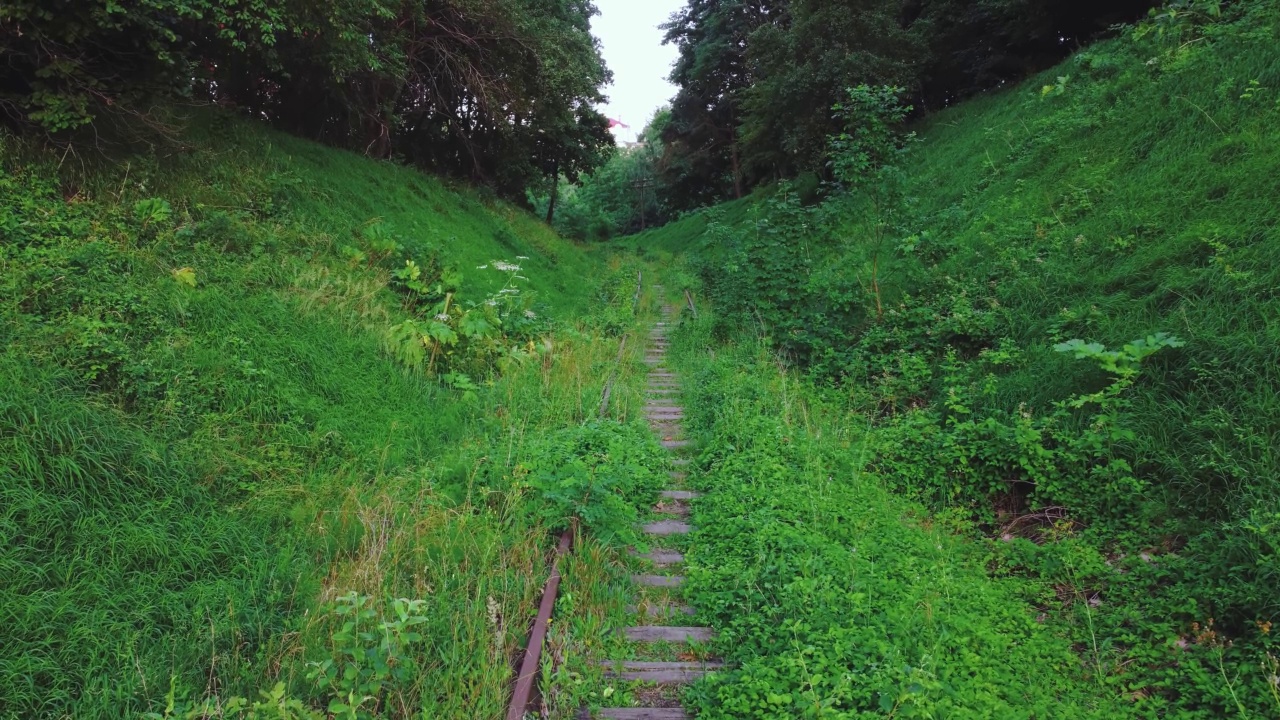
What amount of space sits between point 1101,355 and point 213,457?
22.2ft

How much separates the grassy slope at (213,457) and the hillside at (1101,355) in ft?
6.83

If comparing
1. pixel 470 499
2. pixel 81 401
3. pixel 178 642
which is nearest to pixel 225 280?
pixel 81 401

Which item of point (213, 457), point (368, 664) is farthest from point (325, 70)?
point (368, 664)

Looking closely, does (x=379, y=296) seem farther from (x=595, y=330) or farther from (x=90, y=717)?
(x=90, y=717)

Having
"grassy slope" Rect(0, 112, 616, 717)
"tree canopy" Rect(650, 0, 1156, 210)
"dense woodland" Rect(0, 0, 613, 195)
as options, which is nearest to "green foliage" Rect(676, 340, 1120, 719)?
"grassy slope" Rect(0, 112, 616, 717)

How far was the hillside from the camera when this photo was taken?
3330 mm

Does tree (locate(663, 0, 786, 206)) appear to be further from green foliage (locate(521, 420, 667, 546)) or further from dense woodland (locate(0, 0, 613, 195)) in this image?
green foliage (locate(521, 420, 667, 546))

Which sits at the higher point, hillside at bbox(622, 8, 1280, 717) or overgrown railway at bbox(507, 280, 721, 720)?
hillside at bbox(622, 8, 1280, 717)

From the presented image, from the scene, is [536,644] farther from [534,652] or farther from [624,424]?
[624,424]

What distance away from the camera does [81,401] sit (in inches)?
163

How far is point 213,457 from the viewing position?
173 inches

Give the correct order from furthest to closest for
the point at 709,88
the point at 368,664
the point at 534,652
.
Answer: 1. the point at 709,88
2. the point at 534,652
3. the point at 368,664

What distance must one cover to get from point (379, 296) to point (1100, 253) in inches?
351

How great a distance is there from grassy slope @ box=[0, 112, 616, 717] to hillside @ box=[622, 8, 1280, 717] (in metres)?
2.08
